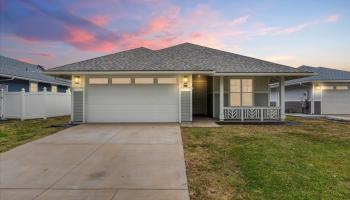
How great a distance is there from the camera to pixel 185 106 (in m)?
13.4

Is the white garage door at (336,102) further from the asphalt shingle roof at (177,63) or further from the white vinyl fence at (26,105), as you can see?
the white vinyl fence at (26,105)

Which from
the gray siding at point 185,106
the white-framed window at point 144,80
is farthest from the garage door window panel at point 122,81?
the gray siding at point 185,106

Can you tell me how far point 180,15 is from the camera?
1622cm

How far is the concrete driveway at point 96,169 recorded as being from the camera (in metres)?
4.23

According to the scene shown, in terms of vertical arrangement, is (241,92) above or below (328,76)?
below

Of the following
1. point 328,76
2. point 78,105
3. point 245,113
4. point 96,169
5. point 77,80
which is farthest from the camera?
point 328,76

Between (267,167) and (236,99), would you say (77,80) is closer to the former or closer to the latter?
(236,99)

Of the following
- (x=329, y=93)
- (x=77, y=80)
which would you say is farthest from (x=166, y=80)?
(x=329, y=93)

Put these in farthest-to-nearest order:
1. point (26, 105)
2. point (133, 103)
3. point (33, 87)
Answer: point (33, 87) < point (26, 105) < point (133, 103)

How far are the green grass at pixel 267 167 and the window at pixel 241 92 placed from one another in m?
5.86

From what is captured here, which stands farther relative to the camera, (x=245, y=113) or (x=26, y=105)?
(x=26, y=105)

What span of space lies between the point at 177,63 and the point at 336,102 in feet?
53.6

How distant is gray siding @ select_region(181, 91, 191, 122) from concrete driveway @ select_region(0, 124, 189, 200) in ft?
14.6

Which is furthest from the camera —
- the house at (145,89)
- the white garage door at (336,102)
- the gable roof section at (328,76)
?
the white garage door at (336,102)
